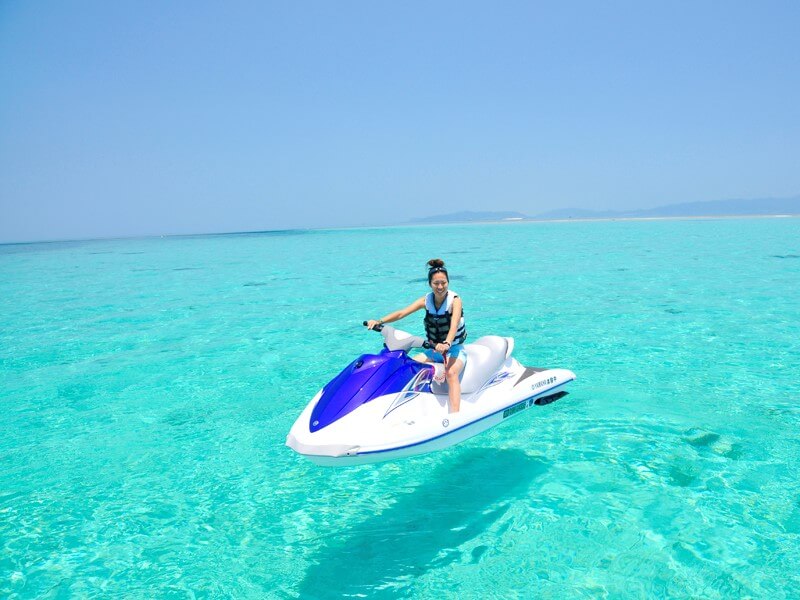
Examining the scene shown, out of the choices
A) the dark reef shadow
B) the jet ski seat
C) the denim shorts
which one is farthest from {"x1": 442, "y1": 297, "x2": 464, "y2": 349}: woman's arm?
the dark reef shadow

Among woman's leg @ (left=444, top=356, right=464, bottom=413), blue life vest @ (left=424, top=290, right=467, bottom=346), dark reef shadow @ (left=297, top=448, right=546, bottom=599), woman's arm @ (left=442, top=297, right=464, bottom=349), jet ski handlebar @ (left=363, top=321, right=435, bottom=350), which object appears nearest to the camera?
dark reef shadow @ (left=297, top=448, right=546, bottom=599)

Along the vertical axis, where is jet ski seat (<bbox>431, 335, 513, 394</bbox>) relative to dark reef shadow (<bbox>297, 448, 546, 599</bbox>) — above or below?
above

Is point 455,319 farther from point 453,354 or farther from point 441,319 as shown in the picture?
point 453,354

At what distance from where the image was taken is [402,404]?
4699 mm

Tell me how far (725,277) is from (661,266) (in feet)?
14.2

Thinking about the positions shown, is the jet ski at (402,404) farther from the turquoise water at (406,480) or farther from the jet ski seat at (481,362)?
the turquoise water at (406,480)

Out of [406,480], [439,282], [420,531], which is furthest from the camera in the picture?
[406,480]

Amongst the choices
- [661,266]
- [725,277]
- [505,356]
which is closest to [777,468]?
[505,356]

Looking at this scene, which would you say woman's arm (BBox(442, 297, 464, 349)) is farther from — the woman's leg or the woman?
the woman's leg

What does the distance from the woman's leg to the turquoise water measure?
99 centimetres

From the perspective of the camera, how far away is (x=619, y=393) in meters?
7.65

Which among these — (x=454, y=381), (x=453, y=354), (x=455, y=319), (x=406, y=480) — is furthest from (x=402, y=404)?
(x=406, y=480)

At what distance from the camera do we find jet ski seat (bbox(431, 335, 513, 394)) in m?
5.26

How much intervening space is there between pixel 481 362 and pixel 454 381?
1.62 feet
